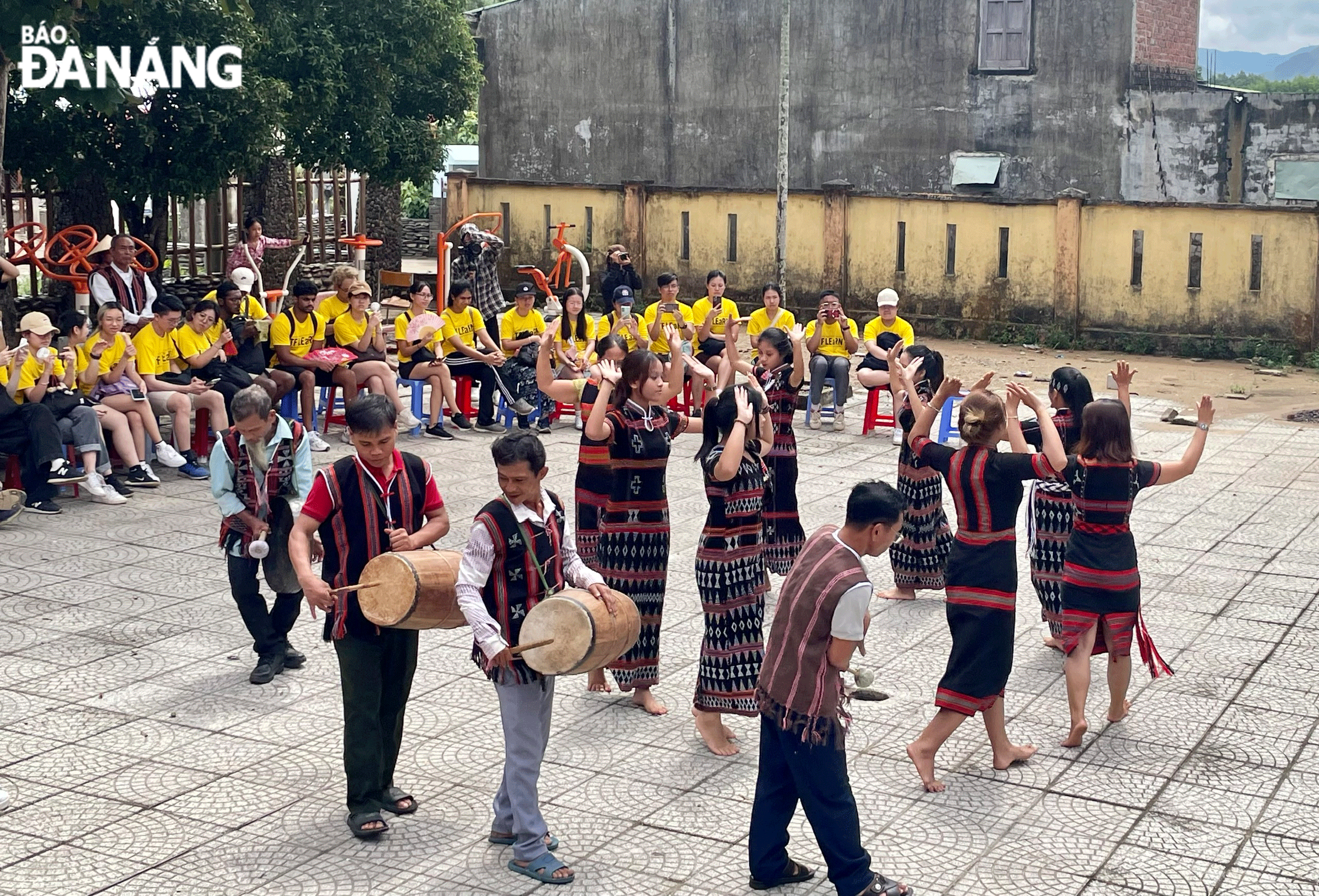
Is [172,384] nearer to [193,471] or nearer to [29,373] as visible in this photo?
[193,471]

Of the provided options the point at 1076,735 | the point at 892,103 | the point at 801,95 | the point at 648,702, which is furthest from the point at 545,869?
the point at 801,95

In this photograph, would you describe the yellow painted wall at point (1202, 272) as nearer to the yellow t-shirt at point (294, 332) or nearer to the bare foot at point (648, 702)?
the yellow t-shirt at point (294, 332)

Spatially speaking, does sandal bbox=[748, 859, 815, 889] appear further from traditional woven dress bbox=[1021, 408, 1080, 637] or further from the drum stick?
traditional woven dress bbox=[1021, 408, 1080, 637]

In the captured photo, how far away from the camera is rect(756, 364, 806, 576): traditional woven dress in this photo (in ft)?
30.1

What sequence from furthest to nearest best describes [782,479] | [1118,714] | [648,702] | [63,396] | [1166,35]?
[1166,35]
[63,396]
[782,479]
[648,702]
[1118,714]

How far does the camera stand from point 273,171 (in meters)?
23.1

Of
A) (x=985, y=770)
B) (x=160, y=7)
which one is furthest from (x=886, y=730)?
(x=160, y=7)

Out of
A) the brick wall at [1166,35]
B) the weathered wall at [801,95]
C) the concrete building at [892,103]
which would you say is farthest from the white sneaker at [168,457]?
the brick wall at [1166,35]

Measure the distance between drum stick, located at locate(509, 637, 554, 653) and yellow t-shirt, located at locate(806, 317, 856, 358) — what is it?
10194mm

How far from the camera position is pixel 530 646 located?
5422 millimetres

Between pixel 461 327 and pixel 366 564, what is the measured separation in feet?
29.7

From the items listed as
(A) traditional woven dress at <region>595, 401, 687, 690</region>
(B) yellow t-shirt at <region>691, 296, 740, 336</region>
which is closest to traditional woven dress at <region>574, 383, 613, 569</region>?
(A) traditional woven dress at <region>595, 401, 687, 690</region>

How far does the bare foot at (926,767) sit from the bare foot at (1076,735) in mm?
795

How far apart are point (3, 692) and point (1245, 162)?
24336 mm
